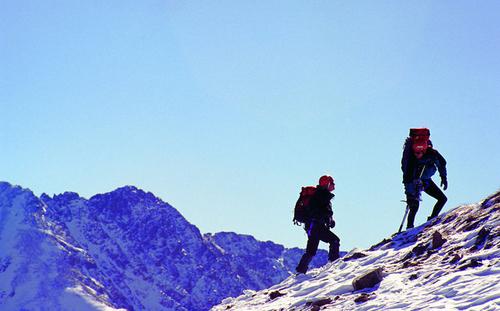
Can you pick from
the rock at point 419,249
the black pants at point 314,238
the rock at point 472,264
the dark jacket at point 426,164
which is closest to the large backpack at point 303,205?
the black pants at point 314,238

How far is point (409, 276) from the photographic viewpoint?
12.4 meters

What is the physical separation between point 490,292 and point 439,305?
2.60 ft

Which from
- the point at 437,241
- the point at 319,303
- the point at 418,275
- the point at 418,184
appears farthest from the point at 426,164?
the point at 319,303

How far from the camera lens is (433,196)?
18.9 m

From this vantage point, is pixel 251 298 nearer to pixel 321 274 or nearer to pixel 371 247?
pixel 321 274

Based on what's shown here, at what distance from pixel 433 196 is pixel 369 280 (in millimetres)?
6790

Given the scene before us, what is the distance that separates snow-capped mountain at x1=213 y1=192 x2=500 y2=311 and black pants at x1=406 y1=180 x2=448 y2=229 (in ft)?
4.00

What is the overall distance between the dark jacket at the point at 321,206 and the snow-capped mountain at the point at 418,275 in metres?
1.28

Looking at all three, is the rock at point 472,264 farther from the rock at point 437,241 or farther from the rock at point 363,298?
the rock at point 437,241

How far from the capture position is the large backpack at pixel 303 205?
741 inches

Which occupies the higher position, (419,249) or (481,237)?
(419,249)

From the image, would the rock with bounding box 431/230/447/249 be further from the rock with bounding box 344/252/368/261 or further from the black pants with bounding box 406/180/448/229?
the black pants with bounding box 406/180/448/229

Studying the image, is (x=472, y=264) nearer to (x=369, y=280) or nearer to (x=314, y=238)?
(x=369, y=280)

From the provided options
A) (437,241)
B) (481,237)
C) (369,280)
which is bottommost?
(369,280)
